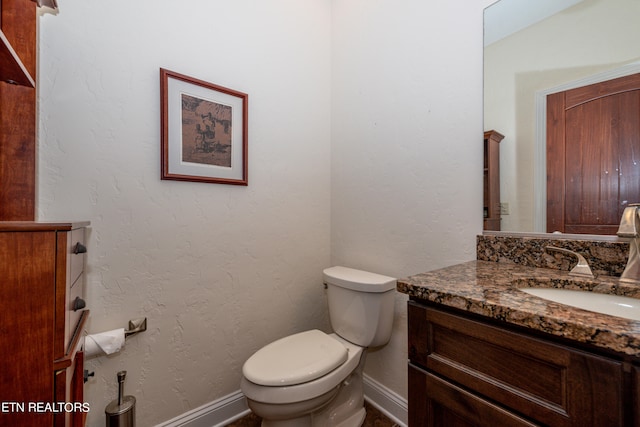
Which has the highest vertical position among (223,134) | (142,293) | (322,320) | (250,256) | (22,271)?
(223,134)

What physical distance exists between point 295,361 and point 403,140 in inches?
45.5

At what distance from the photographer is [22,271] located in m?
0.56

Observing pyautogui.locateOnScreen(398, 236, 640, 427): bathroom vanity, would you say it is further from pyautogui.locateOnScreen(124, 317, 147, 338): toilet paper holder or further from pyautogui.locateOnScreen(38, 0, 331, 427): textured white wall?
pyautogui.locateOnScreen(124, 317, 147, 338): toilet paper holder

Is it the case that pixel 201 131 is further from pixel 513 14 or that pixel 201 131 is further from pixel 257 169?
pixel 513 14

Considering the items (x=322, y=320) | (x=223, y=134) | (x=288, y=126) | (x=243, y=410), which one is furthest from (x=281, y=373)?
(x=288, y=126)

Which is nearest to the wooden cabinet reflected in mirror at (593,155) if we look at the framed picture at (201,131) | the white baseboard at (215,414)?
the framed picture at (201,131)

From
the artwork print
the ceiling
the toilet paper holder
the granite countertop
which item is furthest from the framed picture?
the ceiling

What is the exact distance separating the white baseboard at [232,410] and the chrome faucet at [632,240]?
107cm

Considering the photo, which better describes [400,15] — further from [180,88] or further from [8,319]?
[8,319]

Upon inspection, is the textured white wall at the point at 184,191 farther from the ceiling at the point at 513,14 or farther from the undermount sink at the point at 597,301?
the undermount sink at the point at 597,301

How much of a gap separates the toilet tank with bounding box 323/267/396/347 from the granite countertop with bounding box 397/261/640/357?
0.43 m

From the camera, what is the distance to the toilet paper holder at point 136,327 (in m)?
1.12

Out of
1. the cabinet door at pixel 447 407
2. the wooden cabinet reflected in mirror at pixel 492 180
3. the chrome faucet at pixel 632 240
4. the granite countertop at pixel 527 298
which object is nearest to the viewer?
the granite countertop at pixel 527 298

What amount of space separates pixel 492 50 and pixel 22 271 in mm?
1614
